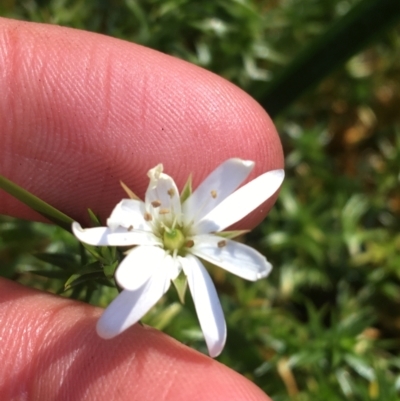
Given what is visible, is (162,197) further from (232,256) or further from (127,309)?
(127,309)

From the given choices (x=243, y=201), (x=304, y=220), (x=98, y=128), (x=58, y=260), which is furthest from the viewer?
(x=304, y=220)

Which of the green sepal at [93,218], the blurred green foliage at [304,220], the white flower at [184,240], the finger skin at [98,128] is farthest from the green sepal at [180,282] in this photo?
the blurred green foliage at [304,220]

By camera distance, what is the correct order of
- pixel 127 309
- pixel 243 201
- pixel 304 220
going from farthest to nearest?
pixel 304 220 → pixel 243 201 → pixel 127 309

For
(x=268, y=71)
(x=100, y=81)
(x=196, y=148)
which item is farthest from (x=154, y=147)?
(x=268, y=71)

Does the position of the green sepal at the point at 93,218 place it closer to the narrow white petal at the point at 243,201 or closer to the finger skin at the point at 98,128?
the narrow white petal at the point at 243,201

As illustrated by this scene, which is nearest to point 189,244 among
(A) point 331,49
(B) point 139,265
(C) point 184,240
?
(C) point 184,240

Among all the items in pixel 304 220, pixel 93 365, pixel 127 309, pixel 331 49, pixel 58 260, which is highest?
pixel 331 49
